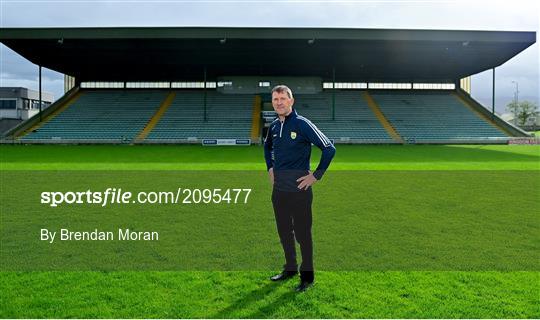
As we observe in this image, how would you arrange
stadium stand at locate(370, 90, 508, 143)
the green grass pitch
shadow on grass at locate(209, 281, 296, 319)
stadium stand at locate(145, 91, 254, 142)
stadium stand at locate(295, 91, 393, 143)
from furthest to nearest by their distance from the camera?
stadium stand at locate(370, 90, 508, 143) < stadium stand at locate(295, 91, 393, 143) < stadium stand at locate(145, 91, 254, 142) < the green grass pitch < shadow on grass at locate(209, 281, 296, 319)

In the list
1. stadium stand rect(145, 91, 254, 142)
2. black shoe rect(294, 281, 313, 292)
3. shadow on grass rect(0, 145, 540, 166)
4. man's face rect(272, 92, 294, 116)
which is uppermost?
stadium stand rect(145, 91, 254, 142)

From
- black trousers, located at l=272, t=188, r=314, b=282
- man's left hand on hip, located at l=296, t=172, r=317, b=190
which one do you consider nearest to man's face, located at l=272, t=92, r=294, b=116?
man's left hand on hip, located at l=296, t=172, r=317, b=190

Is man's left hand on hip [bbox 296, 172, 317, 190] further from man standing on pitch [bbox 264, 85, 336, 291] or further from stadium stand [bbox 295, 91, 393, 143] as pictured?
stadium stand [bbox 295, 91, 393, 143]

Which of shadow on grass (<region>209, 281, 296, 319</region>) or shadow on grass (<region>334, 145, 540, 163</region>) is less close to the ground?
shadow on grass (<region>334, 145, 540, 163</region>)

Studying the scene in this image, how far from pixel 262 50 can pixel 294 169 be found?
31.1 metres

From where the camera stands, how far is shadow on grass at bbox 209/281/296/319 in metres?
3.75

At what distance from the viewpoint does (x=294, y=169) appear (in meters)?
4.25

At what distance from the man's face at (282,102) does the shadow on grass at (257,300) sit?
184 centimetres

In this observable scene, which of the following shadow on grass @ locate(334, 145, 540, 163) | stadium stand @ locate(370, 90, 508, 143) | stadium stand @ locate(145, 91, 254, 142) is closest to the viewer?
shadow on grass @ locate(334, 145, 540, 163)

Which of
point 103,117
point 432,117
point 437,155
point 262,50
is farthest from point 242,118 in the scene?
point 437,155

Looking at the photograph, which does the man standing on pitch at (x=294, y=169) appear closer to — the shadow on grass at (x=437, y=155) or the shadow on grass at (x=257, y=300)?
the shadow on grass at (x=257, y=300)

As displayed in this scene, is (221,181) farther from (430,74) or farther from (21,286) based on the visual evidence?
(430,74)

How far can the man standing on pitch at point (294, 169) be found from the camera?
415 cm

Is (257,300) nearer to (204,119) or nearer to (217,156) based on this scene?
(217,156)
